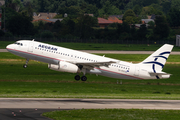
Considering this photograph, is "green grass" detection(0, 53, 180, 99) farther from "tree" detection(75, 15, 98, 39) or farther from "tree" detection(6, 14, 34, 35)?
"tree" detection(6, 14, 34, 35)

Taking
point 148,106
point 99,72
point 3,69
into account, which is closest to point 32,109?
point 148,106

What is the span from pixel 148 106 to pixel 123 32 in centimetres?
14036

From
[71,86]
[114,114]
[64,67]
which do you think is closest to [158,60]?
[71,86]

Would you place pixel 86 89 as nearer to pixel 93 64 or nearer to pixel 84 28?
pixel 93 64

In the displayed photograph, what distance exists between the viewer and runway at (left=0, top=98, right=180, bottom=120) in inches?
1442

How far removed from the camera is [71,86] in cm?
6569

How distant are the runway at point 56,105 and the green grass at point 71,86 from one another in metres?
4.67

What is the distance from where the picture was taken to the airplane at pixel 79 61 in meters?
57.4

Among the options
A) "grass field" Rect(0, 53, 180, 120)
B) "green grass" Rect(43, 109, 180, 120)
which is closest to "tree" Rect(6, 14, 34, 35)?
"grass field" Rect(0, 53, 180, 120)

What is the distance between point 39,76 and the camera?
252ft

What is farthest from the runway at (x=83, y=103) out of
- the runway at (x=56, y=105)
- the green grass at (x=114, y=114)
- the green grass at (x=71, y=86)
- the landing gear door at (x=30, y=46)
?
the landing gear door at (x=30, y=46)

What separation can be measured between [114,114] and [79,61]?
21811 mm

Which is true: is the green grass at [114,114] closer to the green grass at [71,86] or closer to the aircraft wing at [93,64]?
the green grass at [71,86]

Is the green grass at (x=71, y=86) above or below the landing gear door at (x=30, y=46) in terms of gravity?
below
